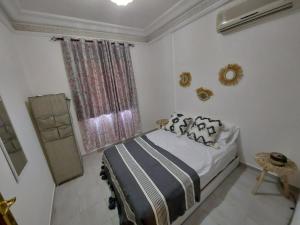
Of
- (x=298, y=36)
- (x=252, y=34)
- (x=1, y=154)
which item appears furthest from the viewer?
(x=252, y=34)

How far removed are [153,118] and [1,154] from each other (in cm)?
312

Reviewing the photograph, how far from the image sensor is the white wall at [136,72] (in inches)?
86.8

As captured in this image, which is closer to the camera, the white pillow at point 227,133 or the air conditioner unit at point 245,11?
the air conditioner unit at point 245,11

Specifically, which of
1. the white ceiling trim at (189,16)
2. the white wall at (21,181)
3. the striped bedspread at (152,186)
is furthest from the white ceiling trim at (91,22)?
the striped bedspread at (152,186)

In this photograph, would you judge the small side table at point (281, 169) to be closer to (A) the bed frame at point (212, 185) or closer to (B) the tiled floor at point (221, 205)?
(B) the tiled floor at point (221, 205)

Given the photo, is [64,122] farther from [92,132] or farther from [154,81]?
[154,81]

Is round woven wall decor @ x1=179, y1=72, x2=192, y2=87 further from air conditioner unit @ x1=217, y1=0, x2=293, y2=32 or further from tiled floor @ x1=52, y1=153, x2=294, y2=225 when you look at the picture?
tiled floor @ x1=52, y1=153, x2=294, y2=225

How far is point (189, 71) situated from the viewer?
261cm

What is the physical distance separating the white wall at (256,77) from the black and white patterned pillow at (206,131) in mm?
280

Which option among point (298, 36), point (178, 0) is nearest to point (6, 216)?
point (298, 36)

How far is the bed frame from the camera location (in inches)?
56.3

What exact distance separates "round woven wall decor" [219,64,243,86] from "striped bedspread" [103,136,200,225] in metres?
1.42

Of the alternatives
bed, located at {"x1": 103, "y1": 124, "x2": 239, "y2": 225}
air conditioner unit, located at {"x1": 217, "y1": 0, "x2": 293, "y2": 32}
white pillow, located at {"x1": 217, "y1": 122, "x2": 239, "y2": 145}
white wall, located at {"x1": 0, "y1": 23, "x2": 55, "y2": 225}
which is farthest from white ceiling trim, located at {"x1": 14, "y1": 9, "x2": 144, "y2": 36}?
white pillow, located at {"x1": 217, "y1": 122, "x2": 239, "y2": 145}

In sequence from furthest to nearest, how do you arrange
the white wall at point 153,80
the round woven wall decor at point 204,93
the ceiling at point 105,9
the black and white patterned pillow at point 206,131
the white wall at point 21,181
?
the white wall at point 153,80, the round woven wall decor at point 204,93, the black and white patterned pillow at point 206,131, the ceiling at point 105,9, the white wall at point 21,181
